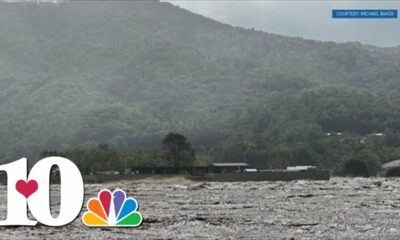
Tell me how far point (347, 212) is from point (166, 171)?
113654 mm

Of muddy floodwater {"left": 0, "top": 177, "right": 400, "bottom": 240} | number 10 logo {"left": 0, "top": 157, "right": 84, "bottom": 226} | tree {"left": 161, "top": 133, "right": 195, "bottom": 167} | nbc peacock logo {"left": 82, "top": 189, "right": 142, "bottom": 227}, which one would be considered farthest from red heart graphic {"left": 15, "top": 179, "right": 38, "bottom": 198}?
tree {"left": 161, "top": 133, "right": 195, "bottom": 167}

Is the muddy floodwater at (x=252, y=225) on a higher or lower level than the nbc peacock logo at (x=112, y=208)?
lower

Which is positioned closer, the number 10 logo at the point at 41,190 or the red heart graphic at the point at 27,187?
the number 10 logo at the point at 41,190

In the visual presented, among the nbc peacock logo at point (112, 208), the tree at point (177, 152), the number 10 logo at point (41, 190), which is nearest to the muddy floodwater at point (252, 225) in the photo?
the nbc peacock logo at point (112, 208)

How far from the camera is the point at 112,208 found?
1119 inches

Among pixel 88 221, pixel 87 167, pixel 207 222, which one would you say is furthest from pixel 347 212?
pixel 87 167

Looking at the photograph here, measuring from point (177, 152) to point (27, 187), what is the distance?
156 metres

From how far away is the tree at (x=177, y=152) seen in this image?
178 metres

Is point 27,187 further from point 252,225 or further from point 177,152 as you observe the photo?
point 177,152

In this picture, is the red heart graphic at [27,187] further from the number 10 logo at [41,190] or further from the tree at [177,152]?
the tree at [177,152]

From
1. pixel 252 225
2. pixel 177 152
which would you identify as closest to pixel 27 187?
pixel 252 225

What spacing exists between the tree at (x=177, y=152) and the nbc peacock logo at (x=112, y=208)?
146588 mm

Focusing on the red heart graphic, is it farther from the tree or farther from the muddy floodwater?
the tree

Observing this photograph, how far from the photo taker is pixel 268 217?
4600cm
